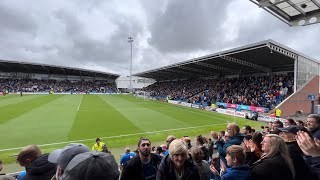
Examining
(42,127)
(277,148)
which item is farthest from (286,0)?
(42,127)

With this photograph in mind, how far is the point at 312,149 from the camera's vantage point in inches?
127

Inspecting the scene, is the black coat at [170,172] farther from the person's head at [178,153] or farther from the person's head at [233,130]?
the person's head at [233,130]

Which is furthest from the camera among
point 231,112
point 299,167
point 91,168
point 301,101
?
point 231,112

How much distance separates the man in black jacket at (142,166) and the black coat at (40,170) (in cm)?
98

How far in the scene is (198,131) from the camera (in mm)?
19016

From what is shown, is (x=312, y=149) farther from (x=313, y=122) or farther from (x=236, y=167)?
(x=313, y=122)

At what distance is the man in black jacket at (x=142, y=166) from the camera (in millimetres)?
3475

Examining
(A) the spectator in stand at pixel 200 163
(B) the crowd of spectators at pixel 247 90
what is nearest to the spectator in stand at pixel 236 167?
(A) the spectator in stand at pixel 200 163

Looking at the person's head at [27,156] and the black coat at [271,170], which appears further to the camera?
the person's head at [27,156]

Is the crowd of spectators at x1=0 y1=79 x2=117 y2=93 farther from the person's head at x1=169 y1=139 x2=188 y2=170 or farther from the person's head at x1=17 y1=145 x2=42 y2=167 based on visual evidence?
the person's head at x1=169 y1=139 x2=188 y2=170

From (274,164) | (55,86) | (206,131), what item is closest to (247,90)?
(206,131)

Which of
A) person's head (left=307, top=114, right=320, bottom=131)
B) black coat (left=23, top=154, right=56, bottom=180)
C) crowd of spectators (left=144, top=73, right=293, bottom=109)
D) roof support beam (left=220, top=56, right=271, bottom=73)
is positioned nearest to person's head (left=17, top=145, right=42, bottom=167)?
black coat (left=23, top=154, right=56, bottom=180)

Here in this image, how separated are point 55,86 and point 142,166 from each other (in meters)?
84.2

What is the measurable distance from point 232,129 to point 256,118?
24.1 meters
